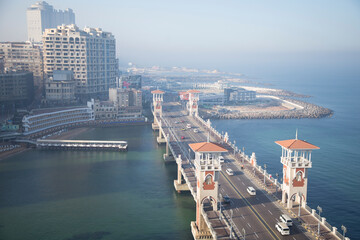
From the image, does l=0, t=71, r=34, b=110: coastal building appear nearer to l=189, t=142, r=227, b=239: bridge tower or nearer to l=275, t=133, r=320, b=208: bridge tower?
l=189, t=142, r=227, b=239: bridge tower

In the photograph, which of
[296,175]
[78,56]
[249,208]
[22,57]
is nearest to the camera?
[296,175]

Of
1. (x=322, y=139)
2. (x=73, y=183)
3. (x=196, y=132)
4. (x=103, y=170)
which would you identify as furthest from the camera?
(x=322, y=139)

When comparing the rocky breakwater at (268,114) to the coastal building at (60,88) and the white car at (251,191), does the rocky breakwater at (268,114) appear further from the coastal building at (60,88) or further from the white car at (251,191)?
the white car at (251,191)

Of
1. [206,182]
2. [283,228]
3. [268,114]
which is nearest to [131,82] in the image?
[268,114]

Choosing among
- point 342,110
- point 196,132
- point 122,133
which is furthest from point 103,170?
point 342,110

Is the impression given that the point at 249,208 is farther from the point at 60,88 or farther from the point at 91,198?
the point at 60,88

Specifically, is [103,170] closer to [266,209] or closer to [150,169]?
[150,169]
